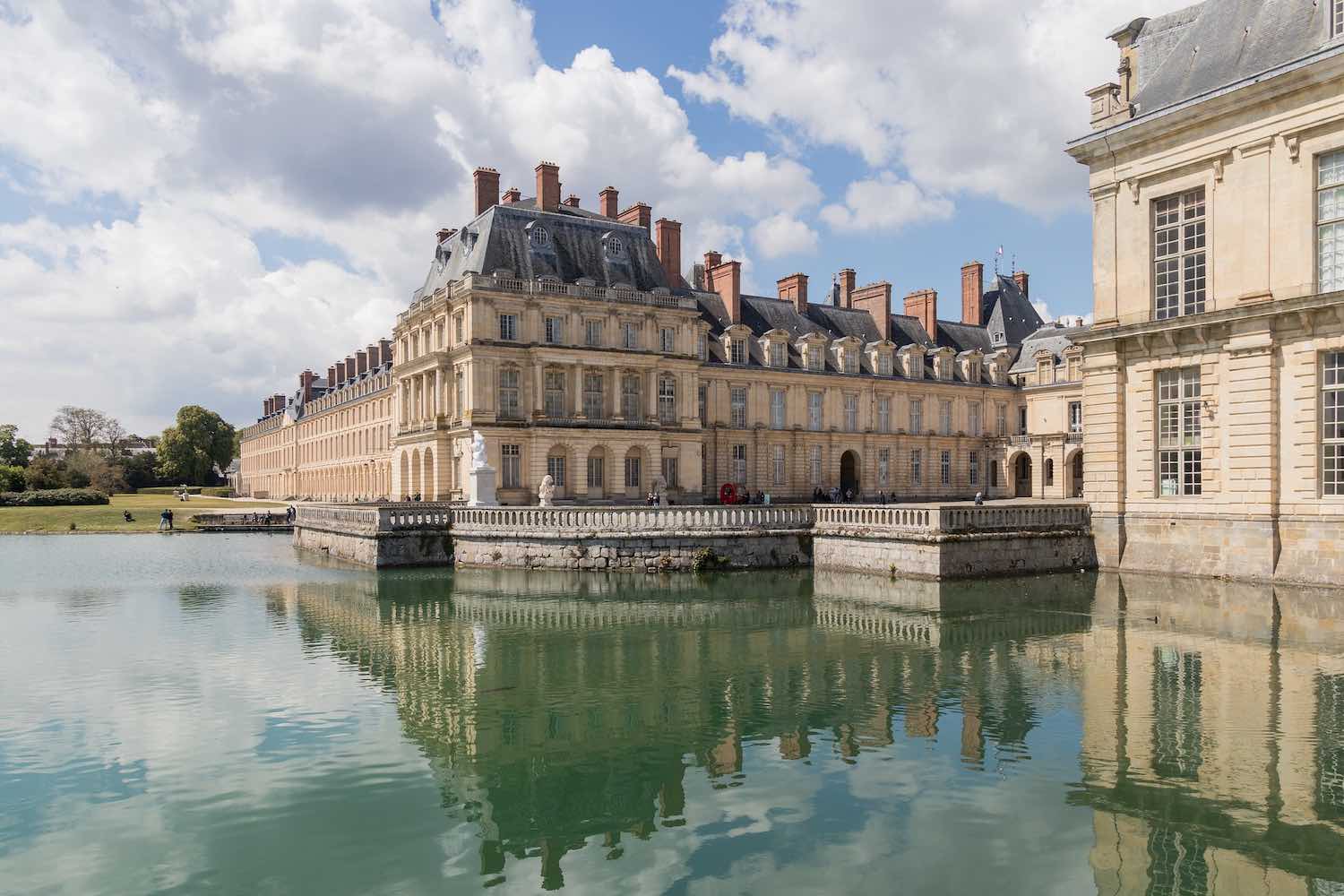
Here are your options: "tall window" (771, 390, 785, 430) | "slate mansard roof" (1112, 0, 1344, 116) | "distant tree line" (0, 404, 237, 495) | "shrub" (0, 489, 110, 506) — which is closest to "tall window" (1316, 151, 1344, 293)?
"slate mansard roof" (1112, 0, 1344, 116)

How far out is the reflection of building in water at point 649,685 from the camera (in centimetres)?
813

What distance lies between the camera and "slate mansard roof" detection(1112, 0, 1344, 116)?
749 inches

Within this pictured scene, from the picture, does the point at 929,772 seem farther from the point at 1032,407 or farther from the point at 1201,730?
the point at 1032,407

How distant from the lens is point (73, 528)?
46688mm

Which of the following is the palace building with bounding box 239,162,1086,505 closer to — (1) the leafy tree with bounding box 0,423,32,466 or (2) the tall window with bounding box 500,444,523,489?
(2) the tall window with bounding box 500,444,523,489

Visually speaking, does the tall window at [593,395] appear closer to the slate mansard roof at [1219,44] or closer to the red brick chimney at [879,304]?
the red brick chimney at [879,304]

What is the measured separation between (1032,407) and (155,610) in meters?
42.5

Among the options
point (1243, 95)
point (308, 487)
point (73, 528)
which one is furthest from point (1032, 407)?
point (308, 487)

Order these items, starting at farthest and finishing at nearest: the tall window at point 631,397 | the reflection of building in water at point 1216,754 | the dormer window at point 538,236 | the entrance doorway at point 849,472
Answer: the entrance doorway at point 849,472 → the tall window at point 631,397 → the dormer window at point 538,236 → the reflection of building in water at point 1216,754

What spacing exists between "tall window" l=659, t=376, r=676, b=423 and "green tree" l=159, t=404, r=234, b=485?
69.9 metres

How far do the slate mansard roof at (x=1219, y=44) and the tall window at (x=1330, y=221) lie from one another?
36.7 inches

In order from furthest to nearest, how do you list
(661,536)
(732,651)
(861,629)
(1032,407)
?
(1032,407) < (661,536) < (861,629) < (732,651)

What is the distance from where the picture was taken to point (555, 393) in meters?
38.2

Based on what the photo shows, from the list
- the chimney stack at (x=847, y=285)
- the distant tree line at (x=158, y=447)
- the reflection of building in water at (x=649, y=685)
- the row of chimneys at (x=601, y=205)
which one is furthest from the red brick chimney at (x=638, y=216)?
the distant tree line at (x=158, y=447)
